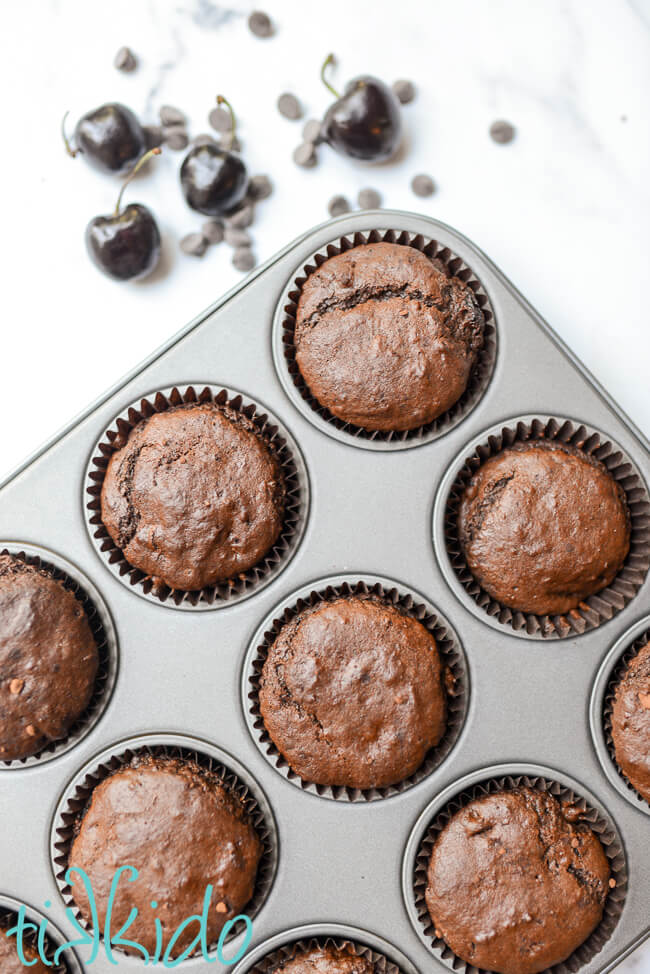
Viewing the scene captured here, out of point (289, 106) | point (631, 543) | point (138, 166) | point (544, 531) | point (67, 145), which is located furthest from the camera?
point (289, 106)

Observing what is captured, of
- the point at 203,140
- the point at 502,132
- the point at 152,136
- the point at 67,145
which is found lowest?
the point at 502,132

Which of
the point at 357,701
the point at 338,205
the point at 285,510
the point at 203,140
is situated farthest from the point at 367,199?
the point at 357,701

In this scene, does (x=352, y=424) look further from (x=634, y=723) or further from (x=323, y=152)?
(x=634, y=723)

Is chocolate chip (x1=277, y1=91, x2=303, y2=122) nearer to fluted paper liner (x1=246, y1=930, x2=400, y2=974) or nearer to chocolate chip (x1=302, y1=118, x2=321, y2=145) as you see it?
chocolate chip (x1=302, y1=118, x2=321, y2=145)

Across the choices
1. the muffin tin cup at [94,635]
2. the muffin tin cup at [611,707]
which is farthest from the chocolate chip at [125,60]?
the muffin tin cup at [611,707]

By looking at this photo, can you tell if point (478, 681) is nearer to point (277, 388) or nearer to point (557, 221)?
point (277, 388)

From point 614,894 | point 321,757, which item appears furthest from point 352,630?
point 614,894
